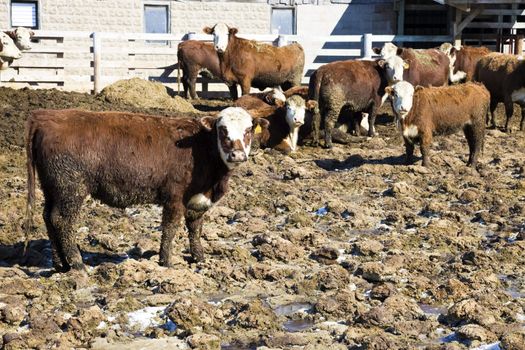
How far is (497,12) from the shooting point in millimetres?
23828

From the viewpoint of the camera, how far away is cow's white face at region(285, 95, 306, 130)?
49.5 ft

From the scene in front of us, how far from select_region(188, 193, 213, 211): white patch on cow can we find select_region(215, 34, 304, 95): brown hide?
37.8ft

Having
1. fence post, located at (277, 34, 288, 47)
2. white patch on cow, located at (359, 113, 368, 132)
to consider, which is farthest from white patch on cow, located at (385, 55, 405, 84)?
fence post, located at (277, 34, 288, 47)

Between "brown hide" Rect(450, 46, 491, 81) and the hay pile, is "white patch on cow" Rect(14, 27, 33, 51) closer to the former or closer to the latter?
the hay pile

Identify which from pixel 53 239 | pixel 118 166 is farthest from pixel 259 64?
pixel 53 239

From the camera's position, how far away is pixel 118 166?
8.29m

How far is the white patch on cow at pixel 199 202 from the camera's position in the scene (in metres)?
8.56

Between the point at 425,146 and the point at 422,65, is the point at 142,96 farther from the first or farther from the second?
the point at 425,146

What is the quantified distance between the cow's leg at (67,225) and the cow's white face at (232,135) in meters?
1.29

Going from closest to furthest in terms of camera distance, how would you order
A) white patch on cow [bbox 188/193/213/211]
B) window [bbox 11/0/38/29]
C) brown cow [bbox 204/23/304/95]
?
white patch on cow [bbox 188/193/213/211]
brown cow [bbox 204/23/304/95]
window [bbox 11/0/38/29]

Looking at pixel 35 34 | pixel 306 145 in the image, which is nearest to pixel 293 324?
pixel 306 145

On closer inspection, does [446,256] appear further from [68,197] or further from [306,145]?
[306,145]

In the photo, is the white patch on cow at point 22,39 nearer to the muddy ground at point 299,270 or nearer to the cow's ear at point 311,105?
the muddy ground at point 299,270

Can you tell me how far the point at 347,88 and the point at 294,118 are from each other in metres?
1.35
